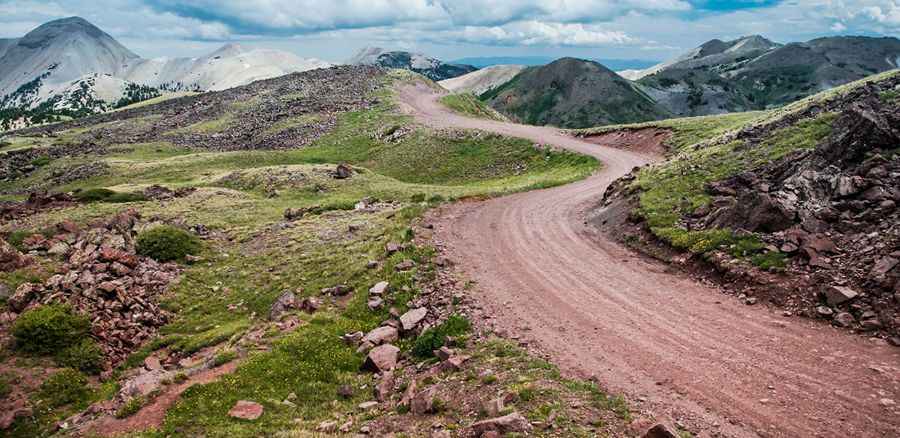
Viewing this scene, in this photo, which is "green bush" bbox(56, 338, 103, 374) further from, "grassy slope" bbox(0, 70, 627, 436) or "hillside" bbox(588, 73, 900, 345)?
"hillside" bbox(588, 73, 900, 345)

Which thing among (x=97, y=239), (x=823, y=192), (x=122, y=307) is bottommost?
(x=122, y=307)

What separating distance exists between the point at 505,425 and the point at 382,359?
6669 millimetres

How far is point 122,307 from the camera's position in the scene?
22.3 meters

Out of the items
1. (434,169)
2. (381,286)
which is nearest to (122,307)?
(381,286)

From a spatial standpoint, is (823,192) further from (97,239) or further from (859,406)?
(97,239)

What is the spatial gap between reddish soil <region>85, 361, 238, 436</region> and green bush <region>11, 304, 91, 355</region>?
249 inches

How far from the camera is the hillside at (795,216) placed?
55.4 ft

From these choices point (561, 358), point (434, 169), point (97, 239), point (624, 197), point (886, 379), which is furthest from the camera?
point (434, 169)

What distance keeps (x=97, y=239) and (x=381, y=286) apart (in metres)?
18.2

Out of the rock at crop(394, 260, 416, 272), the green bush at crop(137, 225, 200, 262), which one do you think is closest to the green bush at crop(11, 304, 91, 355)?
the green bush at crop(137, 225, 200, 262)

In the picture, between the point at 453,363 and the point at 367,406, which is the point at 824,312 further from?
the point at 367,406

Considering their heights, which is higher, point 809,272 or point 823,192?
point 823,192

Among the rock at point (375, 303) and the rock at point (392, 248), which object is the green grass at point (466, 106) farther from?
the rock at point (375, 303)

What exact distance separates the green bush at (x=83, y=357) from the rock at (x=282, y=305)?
6.36 metres
